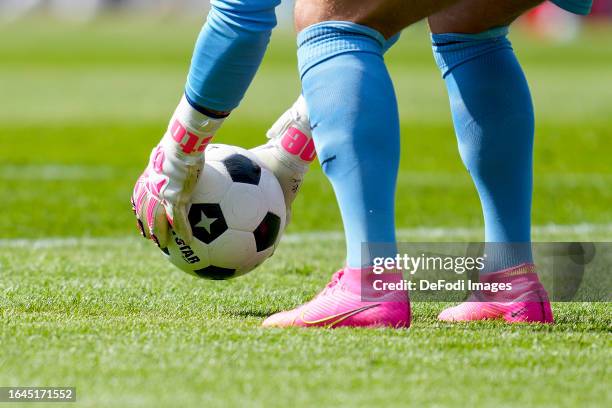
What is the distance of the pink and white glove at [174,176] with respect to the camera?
307 centimetres

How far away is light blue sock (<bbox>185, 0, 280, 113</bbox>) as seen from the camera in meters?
2.93

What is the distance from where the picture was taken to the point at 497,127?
3.24m

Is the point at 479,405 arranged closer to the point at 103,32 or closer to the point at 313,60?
the point at 313,60

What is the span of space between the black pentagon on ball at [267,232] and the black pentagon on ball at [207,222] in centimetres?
12

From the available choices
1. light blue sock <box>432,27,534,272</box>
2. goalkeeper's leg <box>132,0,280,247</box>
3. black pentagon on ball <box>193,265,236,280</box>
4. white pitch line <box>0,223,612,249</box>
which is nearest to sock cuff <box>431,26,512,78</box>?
light blue sock <box>432,27,534,272</box>

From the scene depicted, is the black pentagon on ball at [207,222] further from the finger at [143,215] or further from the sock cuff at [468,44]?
the sock cuff at [468,44]

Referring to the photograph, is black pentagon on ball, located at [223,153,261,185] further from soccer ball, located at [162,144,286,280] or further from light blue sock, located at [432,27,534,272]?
light blue sock, located at [432,27,534,272]

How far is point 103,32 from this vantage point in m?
45.0

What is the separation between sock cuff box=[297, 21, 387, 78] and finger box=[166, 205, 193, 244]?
575mm

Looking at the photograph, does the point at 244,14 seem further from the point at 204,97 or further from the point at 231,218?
the point at 231,218

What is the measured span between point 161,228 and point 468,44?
998mm

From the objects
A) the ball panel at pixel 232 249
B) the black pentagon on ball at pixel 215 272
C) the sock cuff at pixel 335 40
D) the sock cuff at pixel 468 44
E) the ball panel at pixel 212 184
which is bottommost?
the black pentagon on ball at pixel 215 272

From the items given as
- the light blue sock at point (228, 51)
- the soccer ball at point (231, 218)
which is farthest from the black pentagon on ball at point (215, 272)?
the light blue sock at point (228, 51)

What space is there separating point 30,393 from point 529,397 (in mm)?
933
